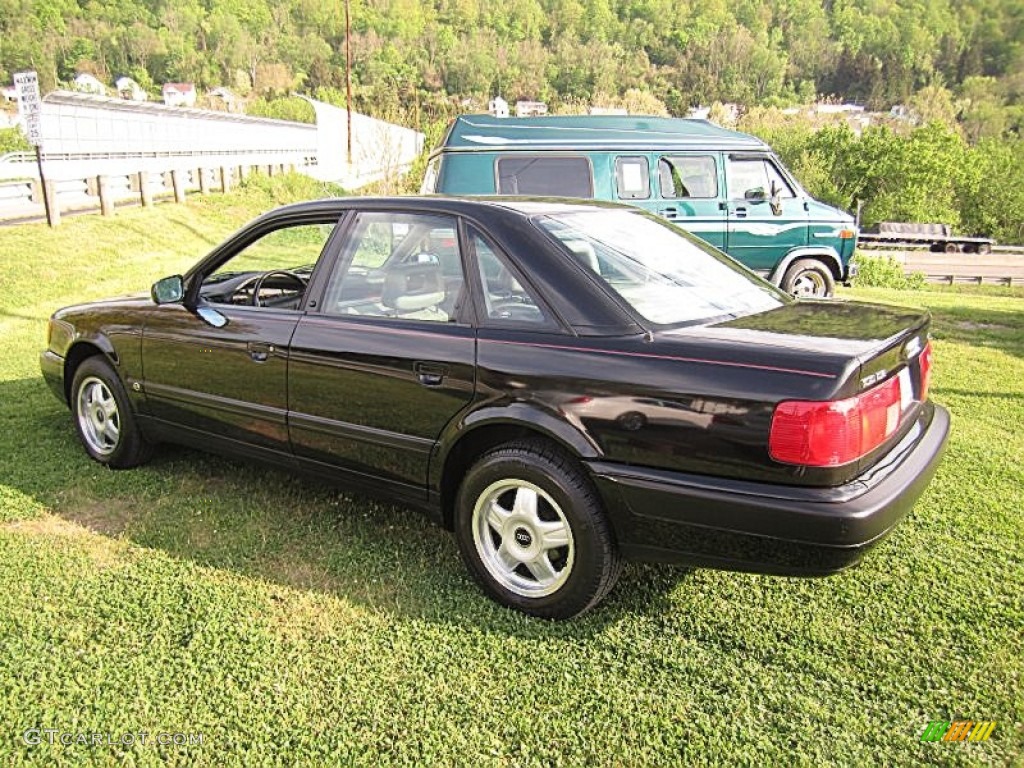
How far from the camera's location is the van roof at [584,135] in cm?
916

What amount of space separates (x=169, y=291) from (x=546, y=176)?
6.09m

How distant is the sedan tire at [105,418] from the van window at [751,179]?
25.1ft

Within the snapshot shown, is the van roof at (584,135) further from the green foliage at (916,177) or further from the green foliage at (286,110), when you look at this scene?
the green foliage at (286,110)

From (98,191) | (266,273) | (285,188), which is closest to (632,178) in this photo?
(266,273)

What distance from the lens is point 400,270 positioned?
10.5 feet

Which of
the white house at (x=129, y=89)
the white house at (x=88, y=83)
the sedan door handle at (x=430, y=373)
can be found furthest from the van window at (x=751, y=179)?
the white house at (x=88, y=83)

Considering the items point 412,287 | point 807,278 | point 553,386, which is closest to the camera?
point 553,386

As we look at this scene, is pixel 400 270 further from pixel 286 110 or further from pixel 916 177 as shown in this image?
pixel 916 177

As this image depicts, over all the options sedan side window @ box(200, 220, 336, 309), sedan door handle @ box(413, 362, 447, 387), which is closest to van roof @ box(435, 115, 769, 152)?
sedan side window @ box(200, 220, 336, 309)

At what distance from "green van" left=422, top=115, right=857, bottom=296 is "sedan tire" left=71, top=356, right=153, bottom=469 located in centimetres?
545

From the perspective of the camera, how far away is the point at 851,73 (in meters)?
130

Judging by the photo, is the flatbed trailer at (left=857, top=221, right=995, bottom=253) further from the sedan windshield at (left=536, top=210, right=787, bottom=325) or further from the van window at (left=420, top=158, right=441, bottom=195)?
the sedan windshield at (left=536, top=210, right=787, bottom=325)

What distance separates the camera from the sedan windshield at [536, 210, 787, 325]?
9.16 feet

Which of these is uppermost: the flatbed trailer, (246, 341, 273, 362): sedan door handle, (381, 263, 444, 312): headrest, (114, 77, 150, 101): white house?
(114, 77, 150, 101): white house
